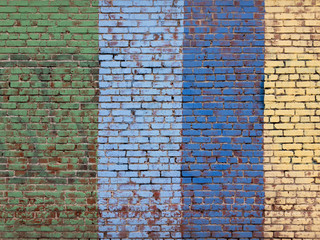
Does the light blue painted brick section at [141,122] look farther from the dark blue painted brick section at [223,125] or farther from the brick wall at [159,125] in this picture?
the dark blue painted brick section at [223,125]

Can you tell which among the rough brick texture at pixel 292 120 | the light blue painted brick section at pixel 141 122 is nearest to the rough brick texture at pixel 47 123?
the light blue painted brick section at pixel 141 122

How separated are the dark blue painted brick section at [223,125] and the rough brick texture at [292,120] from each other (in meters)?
0.11

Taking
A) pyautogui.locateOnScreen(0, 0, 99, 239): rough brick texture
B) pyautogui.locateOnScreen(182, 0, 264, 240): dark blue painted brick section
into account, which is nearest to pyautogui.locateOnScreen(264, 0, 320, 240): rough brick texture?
pyautogui.locateOnScreen(182, 0, 264, 240): dark blue painted brick section

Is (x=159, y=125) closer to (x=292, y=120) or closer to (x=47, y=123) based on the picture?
(x=47, y=123)

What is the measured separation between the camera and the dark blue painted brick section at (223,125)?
9.66 feet

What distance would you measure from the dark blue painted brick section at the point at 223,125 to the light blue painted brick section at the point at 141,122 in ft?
0.40

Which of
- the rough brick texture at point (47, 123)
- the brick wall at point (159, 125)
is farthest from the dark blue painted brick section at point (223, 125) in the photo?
the rough brick texture at point (47, 123)

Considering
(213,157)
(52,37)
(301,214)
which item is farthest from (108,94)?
(301,214)

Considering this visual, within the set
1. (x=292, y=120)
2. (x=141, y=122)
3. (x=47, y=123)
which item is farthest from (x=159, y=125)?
(x=292, y=120)

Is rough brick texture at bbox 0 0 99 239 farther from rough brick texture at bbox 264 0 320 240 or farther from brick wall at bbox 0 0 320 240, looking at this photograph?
rough brick texture at bbox 264 0 320 240

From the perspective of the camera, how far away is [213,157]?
2.95m

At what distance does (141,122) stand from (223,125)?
0.84 metres

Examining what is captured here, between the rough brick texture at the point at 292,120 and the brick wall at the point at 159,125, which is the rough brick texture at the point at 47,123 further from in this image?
the rough brick texture at the point at 292,120

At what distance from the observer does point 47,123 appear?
295cm
